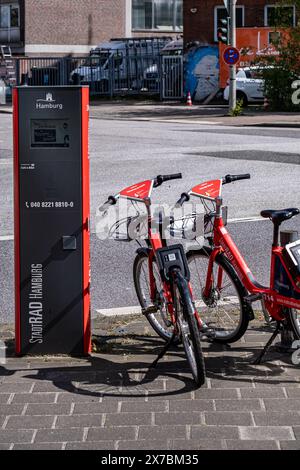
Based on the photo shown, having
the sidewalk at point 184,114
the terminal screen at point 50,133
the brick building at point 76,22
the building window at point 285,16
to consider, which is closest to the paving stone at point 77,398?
the terminal screen at point 50,133

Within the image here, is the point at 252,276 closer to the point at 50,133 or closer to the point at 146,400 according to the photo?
the point at 146,400

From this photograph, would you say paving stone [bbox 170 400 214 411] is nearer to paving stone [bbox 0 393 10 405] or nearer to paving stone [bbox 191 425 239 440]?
paving stone [bbox 191 425 239 440]

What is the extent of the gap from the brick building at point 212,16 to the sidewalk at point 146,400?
3949 cm

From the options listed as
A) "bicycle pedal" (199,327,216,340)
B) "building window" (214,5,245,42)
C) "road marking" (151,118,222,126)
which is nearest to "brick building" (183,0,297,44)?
"building window" (214,5,245,42)

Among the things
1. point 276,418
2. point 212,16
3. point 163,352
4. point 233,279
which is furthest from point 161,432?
point 212,16

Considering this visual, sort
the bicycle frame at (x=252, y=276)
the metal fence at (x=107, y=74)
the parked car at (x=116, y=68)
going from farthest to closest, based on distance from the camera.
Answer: the parked car at (x=116, y=68) < the metal fence at (x=107, y=74) < the bicycle frame at (x=252, y=276)

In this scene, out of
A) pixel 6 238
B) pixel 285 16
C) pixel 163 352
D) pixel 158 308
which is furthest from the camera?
pixel 285 16

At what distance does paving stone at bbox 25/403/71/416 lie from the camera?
193 inches

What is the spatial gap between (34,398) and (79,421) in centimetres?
46

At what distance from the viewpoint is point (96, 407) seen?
4.98 meters

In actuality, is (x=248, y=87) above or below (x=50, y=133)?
above

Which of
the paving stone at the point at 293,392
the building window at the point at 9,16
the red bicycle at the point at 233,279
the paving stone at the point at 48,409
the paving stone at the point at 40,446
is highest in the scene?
the building window at the point at 9,16

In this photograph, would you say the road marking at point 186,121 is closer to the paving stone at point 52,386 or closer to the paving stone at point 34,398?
the paving stone at point 52,386

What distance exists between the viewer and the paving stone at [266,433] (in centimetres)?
449
